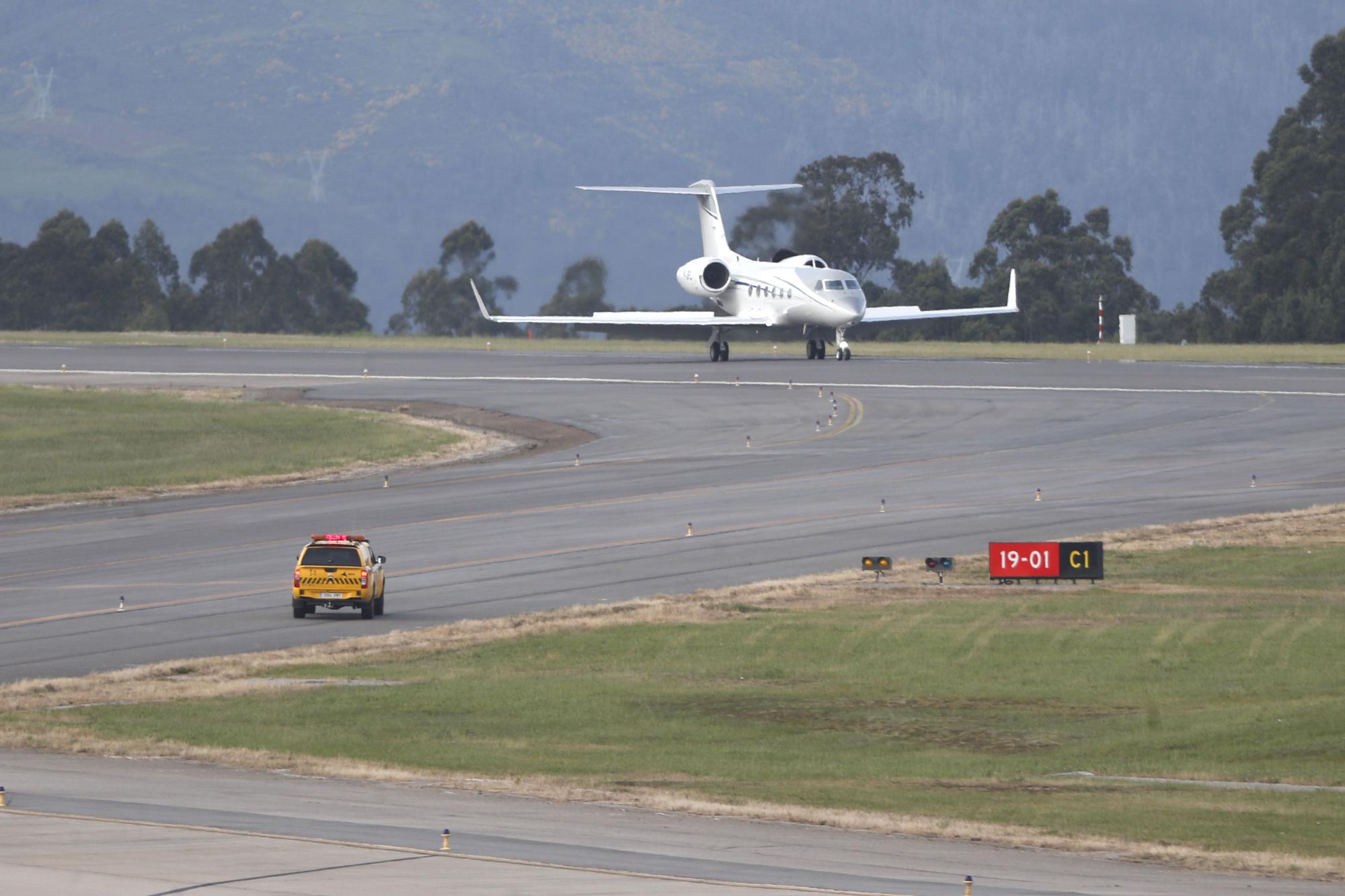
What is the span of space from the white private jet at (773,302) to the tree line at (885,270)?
3056 millimetres

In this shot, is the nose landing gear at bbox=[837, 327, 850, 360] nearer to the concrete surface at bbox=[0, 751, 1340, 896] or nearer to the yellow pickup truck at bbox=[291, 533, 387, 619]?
the yellow pickup truck at bbox=[291, 533, 387, 619]

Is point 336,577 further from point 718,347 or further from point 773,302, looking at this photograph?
point 718,347

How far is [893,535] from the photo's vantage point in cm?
4078

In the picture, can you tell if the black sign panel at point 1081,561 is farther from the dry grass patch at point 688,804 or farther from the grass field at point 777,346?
the grass field at point 777,346

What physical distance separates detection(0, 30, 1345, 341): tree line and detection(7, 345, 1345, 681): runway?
86.5 feet

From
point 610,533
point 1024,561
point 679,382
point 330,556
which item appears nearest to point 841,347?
point 679,382

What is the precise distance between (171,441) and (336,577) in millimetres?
34660

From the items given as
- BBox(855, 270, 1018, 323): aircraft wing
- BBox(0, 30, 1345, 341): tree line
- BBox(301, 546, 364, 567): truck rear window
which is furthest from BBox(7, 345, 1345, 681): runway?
BBox(0, 30, 1345, 341): tree line

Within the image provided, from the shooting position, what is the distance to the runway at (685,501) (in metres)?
33.8

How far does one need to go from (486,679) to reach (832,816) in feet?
33.0

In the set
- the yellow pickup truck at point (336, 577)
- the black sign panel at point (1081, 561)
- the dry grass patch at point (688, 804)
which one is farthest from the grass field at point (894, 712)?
the yellow pickup truck at point (336, 577)

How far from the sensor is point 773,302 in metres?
90.1

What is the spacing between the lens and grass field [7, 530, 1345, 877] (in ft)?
63.7

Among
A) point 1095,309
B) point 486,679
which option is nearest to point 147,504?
point 486,679
